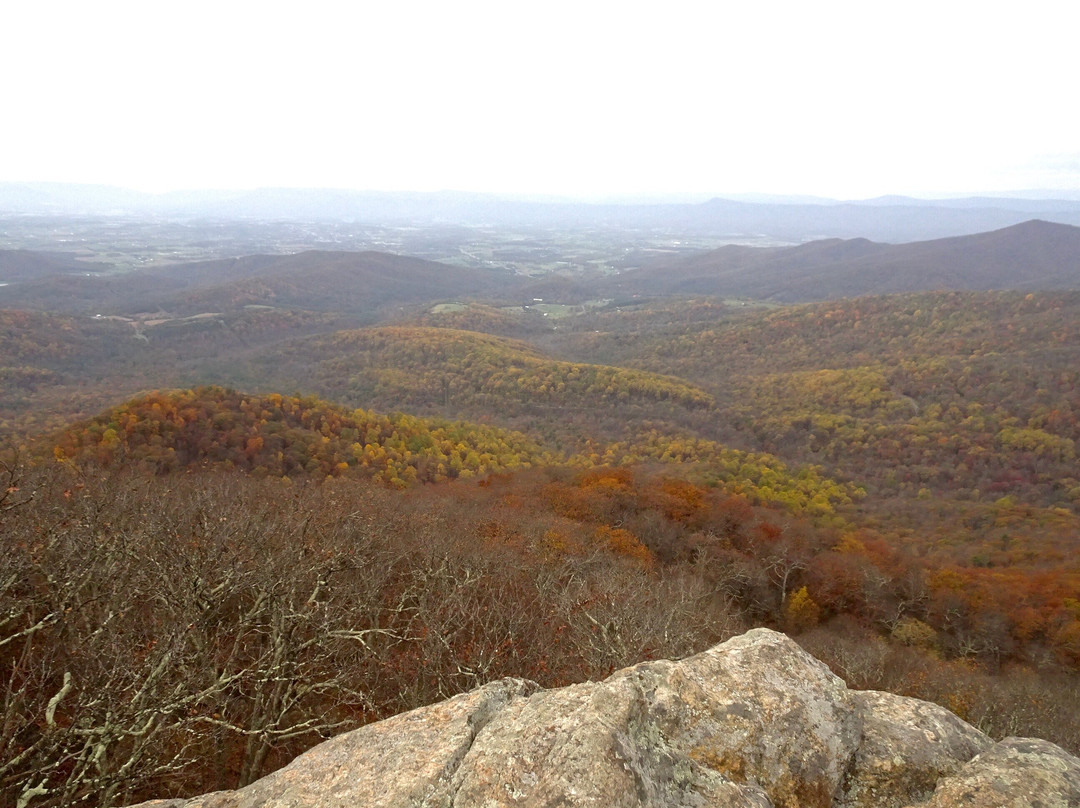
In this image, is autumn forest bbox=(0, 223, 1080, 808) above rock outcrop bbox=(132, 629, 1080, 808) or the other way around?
the other way around

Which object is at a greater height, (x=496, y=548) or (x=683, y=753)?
(x=683, y=753)

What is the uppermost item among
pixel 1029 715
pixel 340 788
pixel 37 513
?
pixel 340 788

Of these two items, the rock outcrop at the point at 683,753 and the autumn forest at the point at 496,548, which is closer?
the rock outcrop at the point at 683,753

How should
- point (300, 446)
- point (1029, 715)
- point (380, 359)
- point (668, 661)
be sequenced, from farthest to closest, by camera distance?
point (380, 359) < point (300, 446) < point (1029, 715) < point (668, 661)

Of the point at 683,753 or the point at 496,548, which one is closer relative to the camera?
the point at 683,753

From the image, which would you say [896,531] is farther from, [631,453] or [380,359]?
[380,359]

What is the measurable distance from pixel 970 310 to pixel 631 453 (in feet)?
423

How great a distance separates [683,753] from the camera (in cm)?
801

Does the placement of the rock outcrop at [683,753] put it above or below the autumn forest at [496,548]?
above

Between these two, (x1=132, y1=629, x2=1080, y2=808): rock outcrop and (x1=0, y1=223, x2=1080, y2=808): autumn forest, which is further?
(x1=0, y1=223, x2=1080, y2=808): autumn forest

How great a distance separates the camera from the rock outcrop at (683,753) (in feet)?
23.0

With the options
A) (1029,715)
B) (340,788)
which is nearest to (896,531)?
(1029,715)

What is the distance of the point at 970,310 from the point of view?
500ft

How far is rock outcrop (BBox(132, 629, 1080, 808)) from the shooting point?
7.00 m
